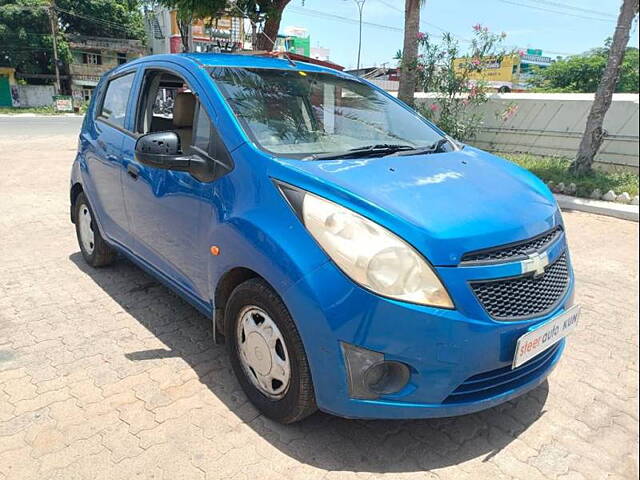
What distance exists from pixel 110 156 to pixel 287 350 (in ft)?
7.45

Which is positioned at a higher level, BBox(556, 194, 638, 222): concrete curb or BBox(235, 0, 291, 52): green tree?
BBox(235, 0, 291, 52): green tree

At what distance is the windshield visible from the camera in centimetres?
264

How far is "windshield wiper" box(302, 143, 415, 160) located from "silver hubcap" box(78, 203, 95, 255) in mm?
2575

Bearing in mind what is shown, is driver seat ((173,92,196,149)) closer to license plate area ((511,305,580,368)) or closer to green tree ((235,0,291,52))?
license plate area ((511,305,580,368))

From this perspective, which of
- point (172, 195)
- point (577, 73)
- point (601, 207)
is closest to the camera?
point (172, 195)

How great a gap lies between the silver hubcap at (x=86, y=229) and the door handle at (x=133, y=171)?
3.66ft

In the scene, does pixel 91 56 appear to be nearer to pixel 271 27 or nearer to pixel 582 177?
pixel 271 27

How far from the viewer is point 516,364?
2.06 meters

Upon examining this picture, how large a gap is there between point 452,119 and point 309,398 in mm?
9702

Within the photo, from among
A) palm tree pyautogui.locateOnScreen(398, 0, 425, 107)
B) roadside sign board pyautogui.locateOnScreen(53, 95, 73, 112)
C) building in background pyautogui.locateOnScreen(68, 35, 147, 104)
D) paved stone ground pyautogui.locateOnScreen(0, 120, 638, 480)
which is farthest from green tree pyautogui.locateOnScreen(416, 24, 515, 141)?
building in background pyautogui.locateOnScreen(68, 35, 147, 104)

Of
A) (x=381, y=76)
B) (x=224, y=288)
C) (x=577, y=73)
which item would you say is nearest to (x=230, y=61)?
(x=224, y=288)

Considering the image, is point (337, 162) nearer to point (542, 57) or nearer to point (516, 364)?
point (516, 364)

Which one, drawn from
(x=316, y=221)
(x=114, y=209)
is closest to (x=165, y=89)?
(x=114, y=209)

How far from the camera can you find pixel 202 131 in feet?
8.98
